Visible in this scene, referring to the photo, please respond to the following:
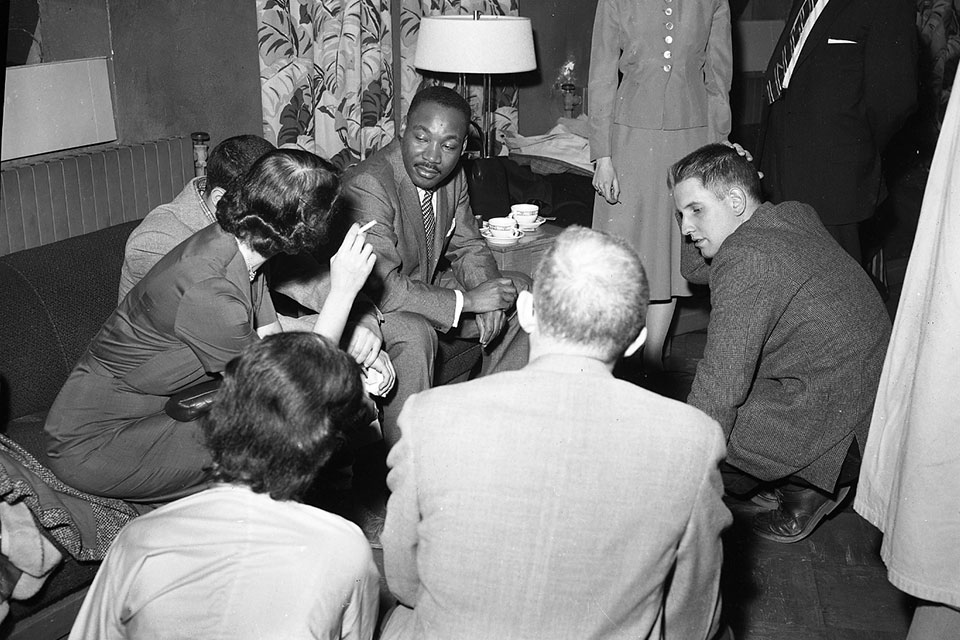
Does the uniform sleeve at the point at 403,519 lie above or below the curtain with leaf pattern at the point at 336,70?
Result: below

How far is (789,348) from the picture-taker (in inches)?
98.3

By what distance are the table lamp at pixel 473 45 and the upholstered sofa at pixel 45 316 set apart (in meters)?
1.76

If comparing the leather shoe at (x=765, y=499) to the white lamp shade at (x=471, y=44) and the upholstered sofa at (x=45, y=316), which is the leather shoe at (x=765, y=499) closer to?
the upholstered sofa at (x=45, y=316)

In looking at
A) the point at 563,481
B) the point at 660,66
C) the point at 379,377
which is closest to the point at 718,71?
the point at 660,66

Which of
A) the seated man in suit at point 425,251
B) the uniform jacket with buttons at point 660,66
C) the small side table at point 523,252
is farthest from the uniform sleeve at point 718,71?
the seated man in suit at point 425,251

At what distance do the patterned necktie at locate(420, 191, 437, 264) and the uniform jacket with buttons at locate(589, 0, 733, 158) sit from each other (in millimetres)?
665

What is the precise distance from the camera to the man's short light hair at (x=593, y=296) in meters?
1.40

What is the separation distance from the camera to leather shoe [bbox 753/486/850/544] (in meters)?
2.71

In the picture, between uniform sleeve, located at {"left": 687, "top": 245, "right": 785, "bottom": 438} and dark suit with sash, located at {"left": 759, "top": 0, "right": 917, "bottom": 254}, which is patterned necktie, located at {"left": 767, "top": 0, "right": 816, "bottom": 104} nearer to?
dark suit with sash, located at {"left": 759, "top": 0, "right": 917, "bottom": 254}

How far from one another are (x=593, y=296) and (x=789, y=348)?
4.16 ft

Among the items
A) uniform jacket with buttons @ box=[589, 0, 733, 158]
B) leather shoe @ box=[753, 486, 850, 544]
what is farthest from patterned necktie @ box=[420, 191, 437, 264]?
leather shoe @ box=[753, 486, 850, 544]

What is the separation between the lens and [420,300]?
9.96ft

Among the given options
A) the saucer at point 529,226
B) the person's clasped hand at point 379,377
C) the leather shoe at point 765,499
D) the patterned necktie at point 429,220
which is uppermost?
the patterned necktie at point 429,220

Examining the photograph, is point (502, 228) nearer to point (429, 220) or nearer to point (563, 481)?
point (429, 220)
